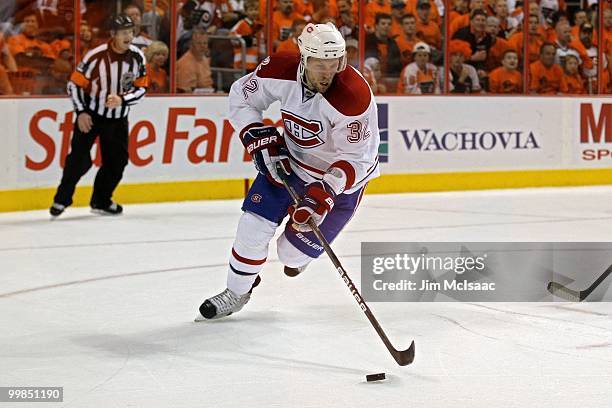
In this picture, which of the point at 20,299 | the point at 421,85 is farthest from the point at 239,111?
the point at 421,85

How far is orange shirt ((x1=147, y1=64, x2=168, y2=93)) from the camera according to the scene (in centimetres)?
823

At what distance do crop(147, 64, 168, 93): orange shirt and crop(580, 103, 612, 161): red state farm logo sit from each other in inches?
147

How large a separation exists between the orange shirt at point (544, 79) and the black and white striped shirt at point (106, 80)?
392 cm

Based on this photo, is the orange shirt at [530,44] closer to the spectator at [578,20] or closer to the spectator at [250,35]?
the spectator at [578,20]

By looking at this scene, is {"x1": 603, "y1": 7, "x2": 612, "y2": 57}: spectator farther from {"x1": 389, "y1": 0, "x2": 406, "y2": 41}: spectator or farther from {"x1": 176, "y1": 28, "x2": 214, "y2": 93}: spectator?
{"x1": 176, "y1": 28, "x2": 214, "y2": 93}: spectator

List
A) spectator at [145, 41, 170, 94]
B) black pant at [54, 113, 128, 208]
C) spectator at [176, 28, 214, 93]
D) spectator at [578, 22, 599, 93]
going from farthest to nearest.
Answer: spectator at [578, 22, 599, 93], spectator at [176, 28, 214, 93], spectator at [145, 41, 170, 94], black pant at [54, 113, 128, 208]

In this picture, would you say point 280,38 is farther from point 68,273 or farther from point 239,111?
point 239,111

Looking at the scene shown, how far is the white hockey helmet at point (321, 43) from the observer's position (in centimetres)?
372

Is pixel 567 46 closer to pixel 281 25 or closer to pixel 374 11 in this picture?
pixel 374 11

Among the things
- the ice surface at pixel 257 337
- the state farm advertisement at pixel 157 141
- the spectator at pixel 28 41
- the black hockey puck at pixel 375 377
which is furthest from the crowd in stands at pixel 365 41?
the black hockey puck at pixel 375 377

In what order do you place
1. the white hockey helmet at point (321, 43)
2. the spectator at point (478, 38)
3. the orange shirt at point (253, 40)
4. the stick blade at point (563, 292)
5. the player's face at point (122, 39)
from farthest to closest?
the spectator at point (478, 38) < the orange shirt at point (253, 40) < the player's face at point (122, 39) < the stick blade at point (563, 292) < the white hockey helmet at point (321, 43)

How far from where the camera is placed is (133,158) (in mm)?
8023

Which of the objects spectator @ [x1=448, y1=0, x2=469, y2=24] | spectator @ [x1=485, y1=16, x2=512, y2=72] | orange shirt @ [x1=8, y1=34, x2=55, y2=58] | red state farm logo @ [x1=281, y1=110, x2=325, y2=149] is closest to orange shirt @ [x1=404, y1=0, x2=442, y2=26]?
spectator @ [x1=448, y1=0, x2=469, y2=24]

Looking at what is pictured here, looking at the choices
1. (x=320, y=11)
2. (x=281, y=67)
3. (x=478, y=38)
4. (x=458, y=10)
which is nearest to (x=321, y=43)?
(x=281, y=67)
